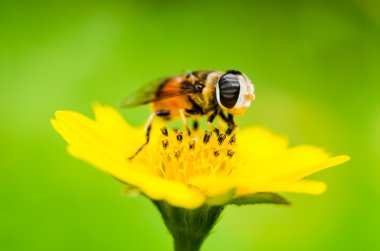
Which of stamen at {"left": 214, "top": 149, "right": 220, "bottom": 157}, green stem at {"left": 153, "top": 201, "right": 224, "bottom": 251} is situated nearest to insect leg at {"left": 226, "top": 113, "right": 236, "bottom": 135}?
stamen at {"left": 214, "top": 149, "right": 220, "bottom": 157}

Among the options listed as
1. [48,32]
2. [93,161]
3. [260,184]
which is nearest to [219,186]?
[260,184]

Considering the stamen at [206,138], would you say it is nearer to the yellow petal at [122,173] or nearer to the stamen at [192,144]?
the stamen at [192,144]

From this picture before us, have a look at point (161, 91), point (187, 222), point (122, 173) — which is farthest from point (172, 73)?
point (122, 173)

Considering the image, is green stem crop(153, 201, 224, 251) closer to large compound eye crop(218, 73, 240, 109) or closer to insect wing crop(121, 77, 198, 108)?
large compound eye crop(218, 73, 240, 109)

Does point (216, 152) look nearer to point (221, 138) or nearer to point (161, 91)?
point (221, 138)

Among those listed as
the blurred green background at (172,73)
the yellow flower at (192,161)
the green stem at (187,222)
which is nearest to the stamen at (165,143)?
the yellow flower at (192,161)

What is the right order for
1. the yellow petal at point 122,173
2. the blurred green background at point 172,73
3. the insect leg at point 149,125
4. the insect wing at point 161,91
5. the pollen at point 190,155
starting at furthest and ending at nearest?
1. the blurred green background at point 172,73
2. the insect wing at point 161,91
3. the insect leg at point 149,125
4. the pollen at point 190,155
5. the yellow petal at point 122,173
